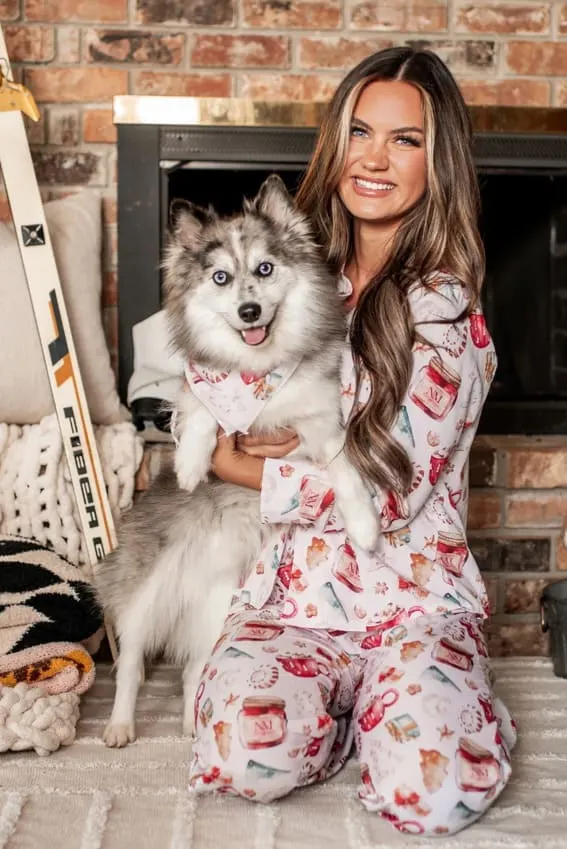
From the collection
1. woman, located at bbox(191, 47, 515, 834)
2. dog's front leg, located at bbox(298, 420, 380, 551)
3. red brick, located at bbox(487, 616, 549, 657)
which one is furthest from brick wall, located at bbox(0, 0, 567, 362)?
red brick, located at bbox(487, 616, 549, 657)

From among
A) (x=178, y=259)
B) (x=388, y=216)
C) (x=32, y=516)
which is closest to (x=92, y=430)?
(x=32, y=516)

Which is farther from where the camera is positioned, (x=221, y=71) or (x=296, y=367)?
(x=221, y=71)

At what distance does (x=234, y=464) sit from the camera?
1.87 meters

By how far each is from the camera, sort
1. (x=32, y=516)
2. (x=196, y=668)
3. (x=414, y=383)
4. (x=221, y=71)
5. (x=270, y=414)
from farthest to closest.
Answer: (x=221, y=71) < (x=32, y=516) < (x=196, y=668) < (x=270, y=414) < (x=414, y=383)

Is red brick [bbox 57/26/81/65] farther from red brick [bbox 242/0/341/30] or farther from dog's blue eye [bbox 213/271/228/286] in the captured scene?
dog's blue eye [bbox 213/271/228/286]

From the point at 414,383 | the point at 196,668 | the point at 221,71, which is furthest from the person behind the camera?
the point at 221,71

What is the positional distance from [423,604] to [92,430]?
982mm

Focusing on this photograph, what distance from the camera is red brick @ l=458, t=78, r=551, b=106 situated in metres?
2.66

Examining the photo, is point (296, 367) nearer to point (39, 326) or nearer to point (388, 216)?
point (388, 216)

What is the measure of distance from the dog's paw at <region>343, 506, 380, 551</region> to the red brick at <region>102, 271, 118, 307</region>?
48.8 inches

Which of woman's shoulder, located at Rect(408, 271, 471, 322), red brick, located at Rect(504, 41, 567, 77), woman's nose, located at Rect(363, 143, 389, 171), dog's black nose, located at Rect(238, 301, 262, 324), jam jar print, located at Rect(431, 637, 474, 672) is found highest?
red brick, located at Rect(504, 41, 567, 77)

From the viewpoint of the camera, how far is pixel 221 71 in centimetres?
264

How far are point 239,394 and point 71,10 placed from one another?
53.6 inches

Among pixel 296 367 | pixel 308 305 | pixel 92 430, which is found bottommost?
pixel 92 430
